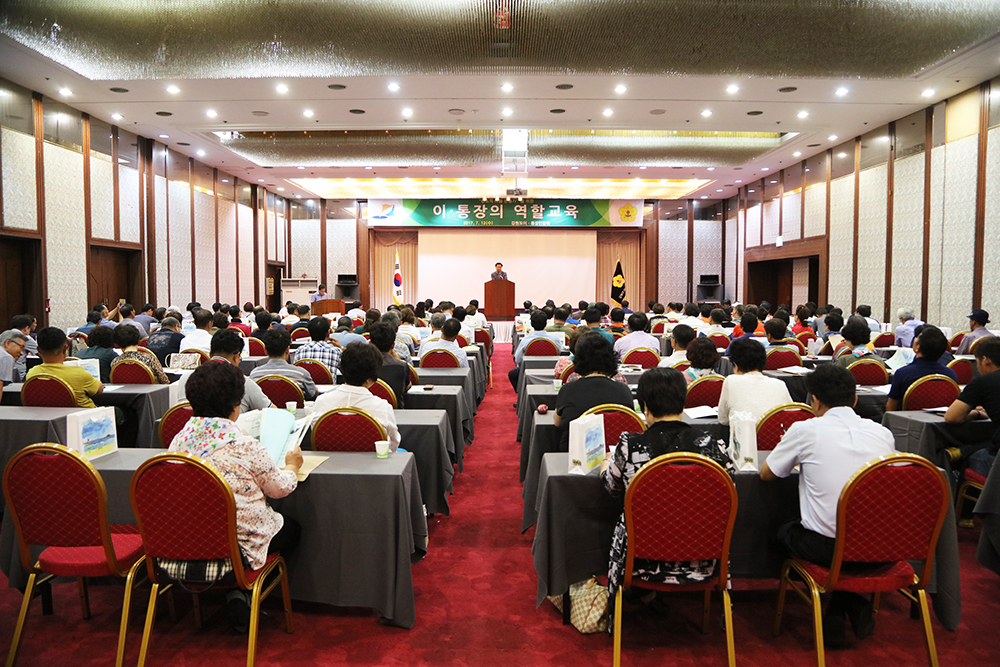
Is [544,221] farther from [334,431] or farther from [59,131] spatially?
[334,431]

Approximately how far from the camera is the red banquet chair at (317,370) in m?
4.79

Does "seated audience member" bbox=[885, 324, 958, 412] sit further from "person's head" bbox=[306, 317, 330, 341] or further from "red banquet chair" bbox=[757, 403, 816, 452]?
"person's head" bbox=[306, 317, 330, 341]

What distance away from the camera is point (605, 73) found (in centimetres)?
813

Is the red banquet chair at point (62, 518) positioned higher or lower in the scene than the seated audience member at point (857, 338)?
lower

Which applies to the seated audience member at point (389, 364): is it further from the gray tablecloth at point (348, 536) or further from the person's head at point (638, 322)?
the person's head at point (638, 322)

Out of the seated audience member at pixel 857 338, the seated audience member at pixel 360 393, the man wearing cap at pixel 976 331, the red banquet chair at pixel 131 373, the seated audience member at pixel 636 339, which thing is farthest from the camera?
the man wearing cap at pixel 976 331

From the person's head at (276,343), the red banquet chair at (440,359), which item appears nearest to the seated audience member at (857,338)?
the red banquet chair at (440,359)

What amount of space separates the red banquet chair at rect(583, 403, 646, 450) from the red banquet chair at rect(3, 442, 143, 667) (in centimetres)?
204

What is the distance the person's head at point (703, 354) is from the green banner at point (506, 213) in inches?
587

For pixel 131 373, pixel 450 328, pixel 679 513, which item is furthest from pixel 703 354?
pixel 131 373

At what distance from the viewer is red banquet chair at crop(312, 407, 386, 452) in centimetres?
297

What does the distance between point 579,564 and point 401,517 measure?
79 cm

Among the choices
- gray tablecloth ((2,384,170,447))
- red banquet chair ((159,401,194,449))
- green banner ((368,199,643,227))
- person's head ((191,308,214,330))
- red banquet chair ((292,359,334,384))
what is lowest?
gray tablecloth ((2,384,170,447))

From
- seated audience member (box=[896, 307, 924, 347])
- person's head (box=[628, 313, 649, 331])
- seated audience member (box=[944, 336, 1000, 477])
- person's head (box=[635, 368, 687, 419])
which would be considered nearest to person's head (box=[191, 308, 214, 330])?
person's head (box=[628, 313, 649, 331])
